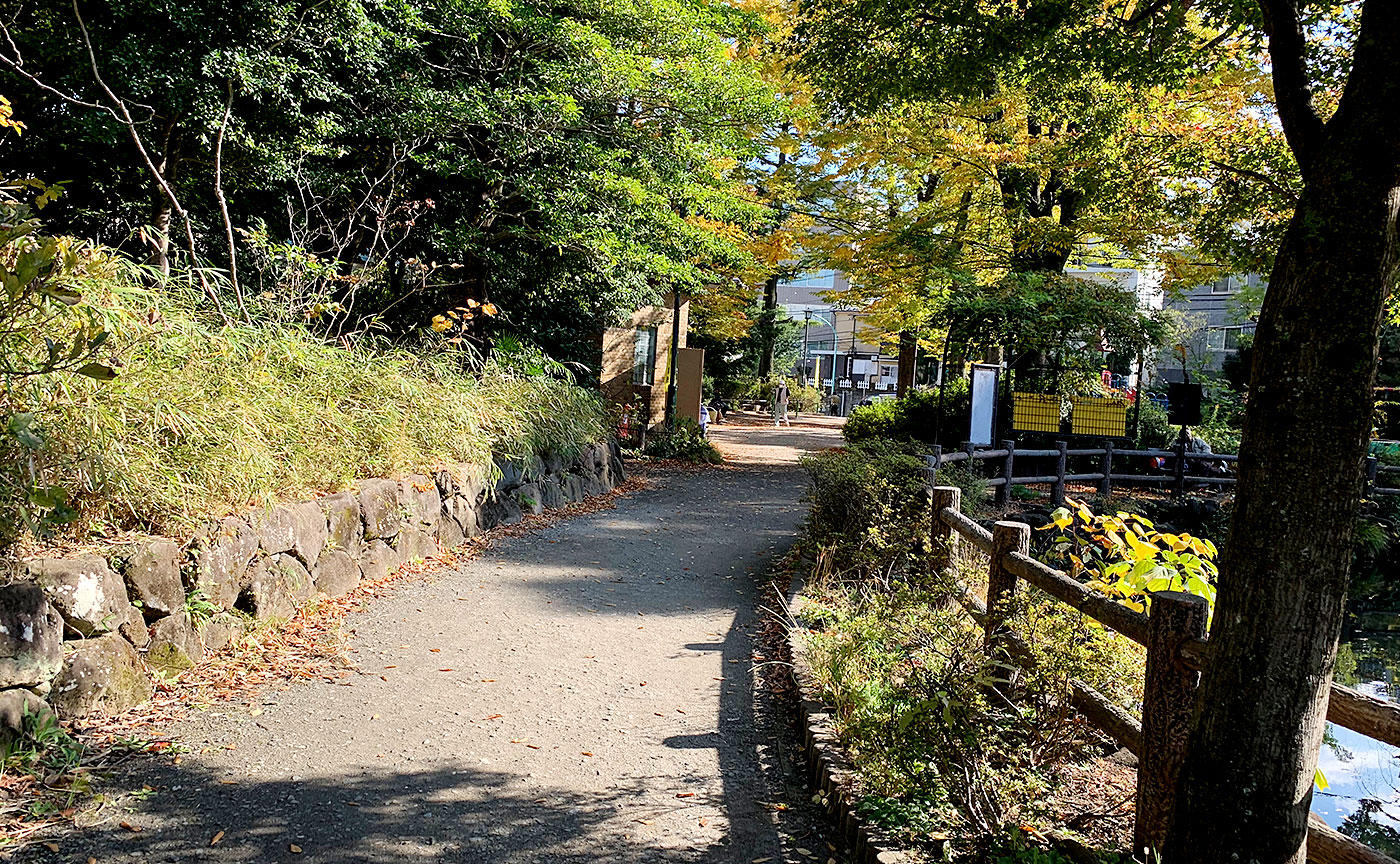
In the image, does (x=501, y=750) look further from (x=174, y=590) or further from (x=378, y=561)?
(x=378, y=561)

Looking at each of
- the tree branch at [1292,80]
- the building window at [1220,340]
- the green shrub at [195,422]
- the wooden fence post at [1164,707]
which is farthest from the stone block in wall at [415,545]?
the building window at [1220,340]

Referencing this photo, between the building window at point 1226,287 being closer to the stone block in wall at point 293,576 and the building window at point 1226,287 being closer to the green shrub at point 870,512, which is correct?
the green shrub at point 870,512

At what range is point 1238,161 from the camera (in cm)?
808

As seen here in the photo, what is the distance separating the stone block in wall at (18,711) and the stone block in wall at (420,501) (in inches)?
167

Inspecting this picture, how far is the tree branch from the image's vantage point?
2832mm

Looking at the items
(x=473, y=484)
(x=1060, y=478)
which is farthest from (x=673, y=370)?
(x=473, y=484)

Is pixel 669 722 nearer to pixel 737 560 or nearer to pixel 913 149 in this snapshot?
pixel 737 560

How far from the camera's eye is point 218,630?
543cm

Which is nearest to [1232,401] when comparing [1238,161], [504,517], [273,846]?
[1238,161]

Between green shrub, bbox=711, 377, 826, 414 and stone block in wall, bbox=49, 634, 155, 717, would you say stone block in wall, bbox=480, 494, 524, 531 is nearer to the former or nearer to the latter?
stone block in wall, bbox=49, 634, 155, 717

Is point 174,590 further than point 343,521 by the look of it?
No

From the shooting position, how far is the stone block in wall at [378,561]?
7625 mm

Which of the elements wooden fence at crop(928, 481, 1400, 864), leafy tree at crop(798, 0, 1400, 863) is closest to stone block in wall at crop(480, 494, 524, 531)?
wooden fence at crop(928, 481, 1400, 864)

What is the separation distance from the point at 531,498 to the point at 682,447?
25.0 ft
